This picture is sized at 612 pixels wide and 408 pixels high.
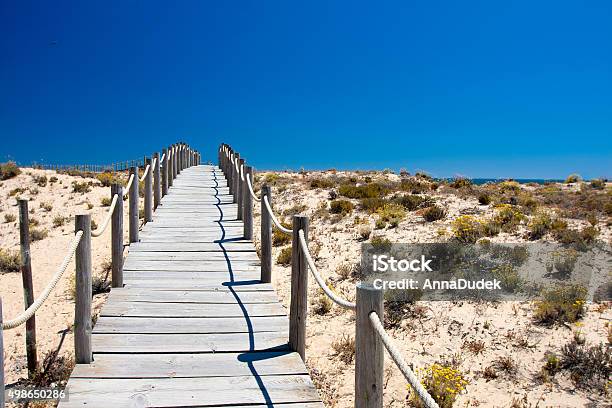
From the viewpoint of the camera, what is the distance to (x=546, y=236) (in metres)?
10.0

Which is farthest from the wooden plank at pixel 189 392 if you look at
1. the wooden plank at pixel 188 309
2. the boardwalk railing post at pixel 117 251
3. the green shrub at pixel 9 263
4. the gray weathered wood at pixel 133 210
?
the green shrub at pixel 9 263

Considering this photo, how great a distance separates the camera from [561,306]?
6.75m

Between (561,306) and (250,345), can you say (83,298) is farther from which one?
(561,306)

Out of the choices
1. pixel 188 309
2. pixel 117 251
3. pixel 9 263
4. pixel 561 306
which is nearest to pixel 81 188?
pixel 9 263

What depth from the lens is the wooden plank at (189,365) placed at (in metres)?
4.30

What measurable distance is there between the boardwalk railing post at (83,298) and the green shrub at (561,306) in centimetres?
601

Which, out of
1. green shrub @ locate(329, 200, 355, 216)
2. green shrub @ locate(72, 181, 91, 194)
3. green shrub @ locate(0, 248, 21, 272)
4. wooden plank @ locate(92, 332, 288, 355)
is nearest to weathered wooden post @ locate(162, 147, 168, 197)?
green shrub @ locate(0, 248, 21, 272)

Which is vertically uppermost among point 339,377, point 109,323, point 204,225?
point 204,225

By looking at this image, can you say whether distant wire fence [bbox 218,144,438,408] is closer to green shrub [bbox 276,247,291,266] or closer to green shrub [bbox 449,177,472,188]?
green shrub [bbox 276,247,291,266]

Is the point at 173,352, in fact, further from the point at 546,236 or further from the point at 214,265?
the point at 546,236

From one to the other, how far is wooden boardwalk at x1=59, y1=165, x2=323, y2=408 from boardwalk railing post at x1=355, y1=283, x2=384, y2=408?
104cm

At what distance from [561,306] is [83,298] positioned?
6.37m

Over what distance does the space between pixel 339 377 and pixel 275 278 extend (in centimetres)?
391

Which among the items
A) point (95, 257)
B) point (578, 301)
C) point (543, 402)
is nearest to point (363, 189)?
point (95, 257)
